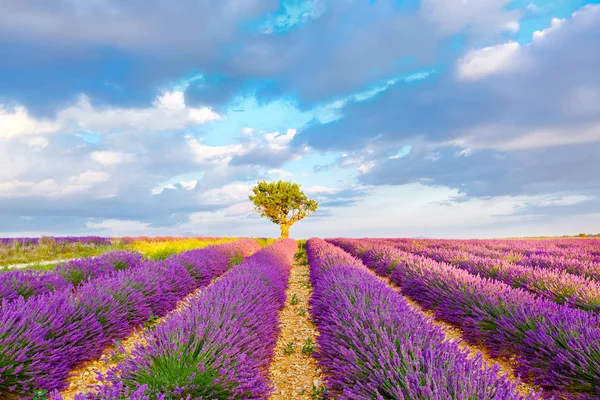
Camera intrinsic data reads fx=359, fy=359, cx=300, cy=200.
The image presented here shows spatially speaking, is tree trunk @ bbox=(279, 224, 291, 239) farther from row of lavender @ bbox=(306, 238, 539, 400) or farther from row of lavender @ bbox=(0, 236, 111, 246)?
row of lavender @ bbox=(306, 238, 539, 400)

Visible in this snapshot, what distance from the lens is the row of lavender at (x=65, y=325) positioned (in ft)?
9.89

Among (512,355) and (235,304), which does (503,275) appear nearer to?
(512,355)

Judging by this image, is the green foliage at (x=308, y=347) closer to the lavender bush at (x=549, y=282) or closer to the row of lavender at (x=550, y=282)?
the row of lavender at (x=550, y=282)

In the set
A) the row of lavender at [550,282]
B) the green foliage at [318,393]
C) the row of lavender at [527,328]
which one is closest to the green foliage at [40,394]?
the green foliage at [318,393]

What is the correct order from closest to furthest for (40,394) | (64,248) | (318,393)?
(40,394)
(318,393)
(64,248)

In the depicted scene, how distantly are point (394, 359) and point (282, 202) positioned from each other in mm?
27506

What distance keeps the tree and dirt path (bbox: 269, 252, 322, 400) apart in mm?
23154

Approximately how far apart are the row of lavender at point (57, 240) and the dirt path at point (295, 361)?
658 inches

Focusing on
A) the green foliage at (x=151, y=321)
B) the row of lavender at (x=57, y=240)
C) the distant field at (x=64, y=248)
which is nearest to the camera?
the green foliage at (x=151, y=321)

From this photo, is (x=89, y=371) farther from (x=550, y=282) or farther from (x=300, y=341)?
(x=550, y=282)

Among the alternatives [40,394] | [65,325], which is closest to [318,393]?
[40,394]

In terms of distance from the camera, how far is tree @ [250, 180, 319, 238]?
29.2 m

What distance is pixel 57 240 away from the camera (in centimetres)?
1861

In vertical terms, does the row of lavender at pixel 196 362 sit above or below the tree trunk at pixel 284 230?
below
